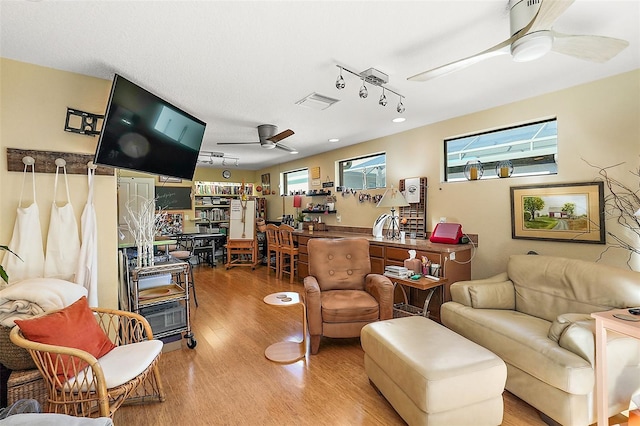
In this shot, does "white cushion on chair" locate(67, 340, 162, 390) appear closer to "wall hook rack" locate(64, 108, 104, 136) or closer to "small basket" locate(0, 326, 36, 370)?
"small basket" locate(0, 326, 36, 370)

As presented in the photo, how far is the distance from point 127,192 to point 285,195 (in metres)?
3.38

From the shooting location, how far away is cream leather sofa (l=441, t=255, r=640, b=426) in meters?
1.73

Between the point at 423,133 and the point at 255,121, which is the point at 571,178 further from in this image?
the point at 255,121

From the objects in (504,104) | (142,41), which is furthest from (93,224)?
(504,104)

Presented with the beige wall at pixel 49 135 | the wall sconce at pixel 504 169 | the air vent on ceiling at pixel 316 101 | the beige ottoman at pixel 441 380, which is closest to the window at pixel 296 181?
the air vent on ceiling at pixel 316 101

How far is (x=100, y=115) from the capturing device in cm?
256

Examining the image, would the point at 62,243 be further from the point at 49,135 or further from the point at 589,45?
the point at 589,45

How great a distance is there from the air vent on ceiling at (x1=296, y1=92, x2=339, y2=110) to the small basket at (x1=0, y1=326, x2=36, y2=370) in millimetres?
2854

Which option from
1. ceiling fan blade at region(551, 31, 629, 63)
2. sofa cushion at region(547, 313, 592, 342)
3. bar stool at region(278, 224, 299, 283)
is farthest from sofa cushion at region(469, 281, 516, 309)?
bar stool at region(278, 224, 299, 283)

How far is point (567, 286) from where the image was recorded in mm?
2393

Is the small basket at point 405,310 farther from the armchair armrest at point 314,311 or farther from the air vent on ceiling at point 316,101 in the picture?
the air vent on ceiling at point 316,101

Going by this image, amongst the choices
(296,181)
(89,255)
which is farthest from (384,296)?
(296,181)

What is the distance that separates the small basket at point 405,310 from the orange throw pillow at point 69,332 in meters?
2.84

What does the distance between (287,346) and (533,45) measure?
9.56 ft
